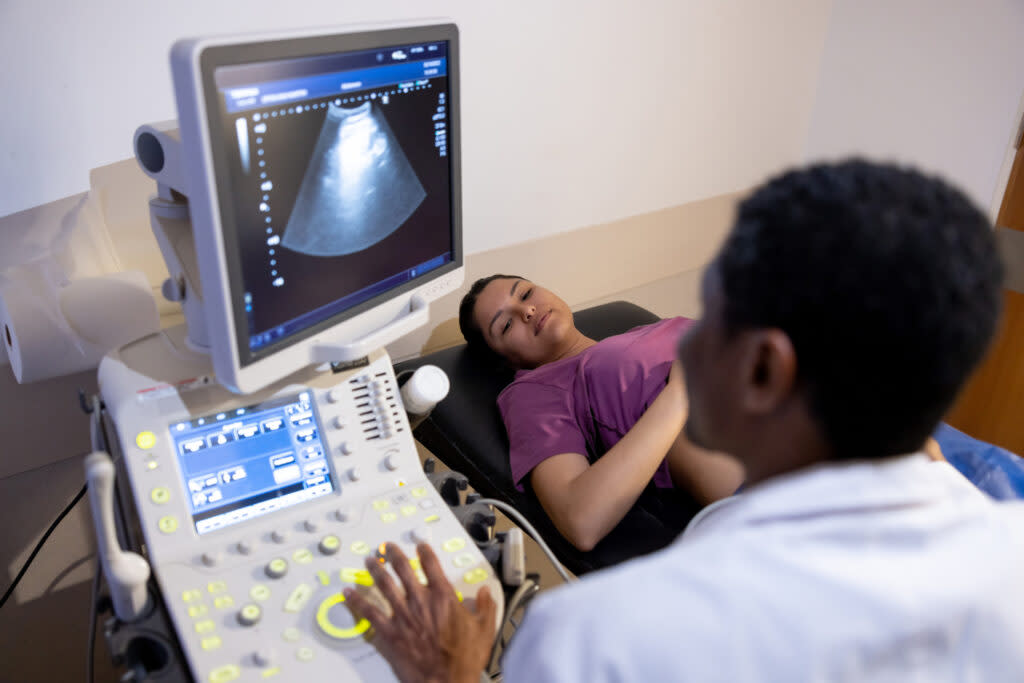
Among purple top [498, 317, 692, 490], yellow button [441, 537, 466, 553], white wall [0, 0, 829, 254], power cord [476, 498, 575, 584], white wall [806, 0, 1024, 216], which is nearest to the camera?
yellow button [441, 537, 466, 553]

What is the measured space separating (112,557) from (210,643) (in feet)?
0.49

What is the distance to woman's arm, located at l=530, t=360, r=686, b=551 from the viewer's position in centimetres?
140

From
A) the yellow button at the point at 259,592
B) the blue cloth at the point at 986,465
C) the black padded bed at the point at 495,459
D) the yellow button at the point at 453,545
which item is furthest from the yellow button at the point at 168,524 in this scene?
the blue cloth at the point at 986,465

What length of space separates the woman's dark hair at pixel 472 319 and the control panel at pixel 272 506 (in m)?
0.78

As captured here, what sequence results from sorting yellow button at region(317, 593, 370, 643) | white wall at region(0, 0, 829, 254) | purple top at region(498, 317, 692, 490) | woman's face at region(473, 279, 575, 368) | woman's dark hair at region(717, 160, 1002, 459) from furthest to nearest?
woman's face at region(473, 279, 575, 368) → purple top at region(498, 317, 692, 490) → white wall at region(0, 0, 829, 254) → yellow button at region(317, 593, 370, 643) → woman's dark hair at region(717, 160, 1002, 459)

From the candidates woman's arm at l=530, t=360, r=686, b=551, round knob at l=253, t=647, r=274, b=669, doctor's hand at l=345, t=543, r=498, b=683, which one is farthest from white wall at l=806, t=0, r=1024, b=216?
round knob at l=253, t=647, r=274, b=669

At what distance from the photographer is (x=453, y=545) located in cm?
105

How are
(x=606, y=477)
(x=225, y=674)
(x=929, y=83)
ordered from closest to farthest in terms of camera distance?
(x=225, y=674) < (x=606, y=477) < (x=929, y=83)

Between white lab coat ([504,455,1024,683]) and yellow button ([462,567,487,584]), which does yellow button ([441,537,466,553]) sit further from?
white lab coat ([504,455,1024,683])

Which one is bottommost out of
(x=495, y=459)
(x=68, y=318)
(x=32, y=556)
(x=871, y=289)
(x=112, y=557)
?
(x=32, y=556)

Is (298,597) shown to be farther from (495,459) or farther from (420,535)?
(495,459)

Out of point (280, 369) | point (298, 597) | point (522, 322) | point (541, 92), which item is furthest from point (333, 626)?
point (541, 92)

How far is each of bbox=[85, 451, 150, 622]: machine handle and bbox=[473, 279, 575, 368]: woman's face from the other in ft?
3.48

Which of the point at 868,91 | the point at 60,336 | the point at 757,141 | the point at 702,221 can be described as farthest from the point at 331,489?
the point at 868,91
